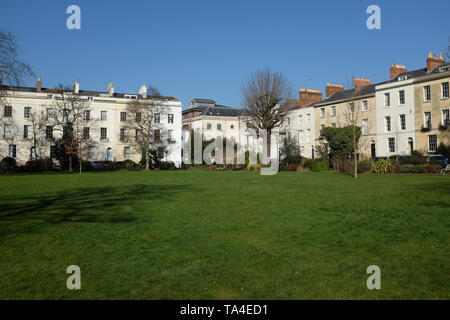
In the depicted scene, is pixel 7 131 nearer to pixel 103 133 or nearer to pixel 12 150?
pixel 12 150

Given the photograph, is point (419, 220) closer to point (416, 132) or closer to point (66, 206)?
point (66, 206)

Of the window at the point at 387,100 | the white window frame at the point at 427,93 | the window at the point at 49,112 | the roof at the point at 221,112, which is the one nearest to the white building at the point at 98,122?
the window at the point at 49,112

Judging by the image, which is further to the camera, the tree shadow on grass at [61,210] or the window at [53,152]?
the window at [53,152]

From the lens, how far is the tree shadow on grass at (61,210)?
375 inches

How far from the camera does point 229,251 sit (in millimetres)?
6738

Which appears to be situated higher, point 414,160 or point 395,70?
point 395,70

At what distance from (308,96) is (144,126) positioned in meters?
29.8

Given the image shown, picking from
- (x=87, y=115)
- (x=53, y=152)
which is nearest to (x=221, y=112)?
(x=87, y=115)

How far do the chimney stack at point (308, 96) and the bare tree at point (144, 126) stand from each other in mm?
25558

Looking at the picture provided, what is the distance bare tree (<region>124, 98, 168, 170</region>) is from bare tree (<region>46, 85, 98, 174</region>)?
21.2 ft

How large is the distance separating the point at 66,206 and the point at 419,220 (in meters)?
10.8

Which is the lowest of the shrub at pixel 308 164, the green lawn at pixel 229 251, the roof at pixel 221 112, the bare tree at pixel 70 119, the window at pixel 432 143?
the green lawn at pixel 229 251

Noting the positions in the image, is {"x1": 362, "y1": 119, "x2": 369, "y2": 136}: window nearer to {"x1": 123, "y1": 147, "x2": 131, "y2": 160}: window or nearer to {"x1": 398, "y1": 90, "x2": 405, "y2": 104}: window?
{"x1": 398, "y1": 90, "x2": 405, "y2": 104}: window

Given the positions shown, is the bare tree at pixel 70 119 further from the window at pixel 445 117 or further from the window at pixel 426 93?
the window at pixel 445 117
